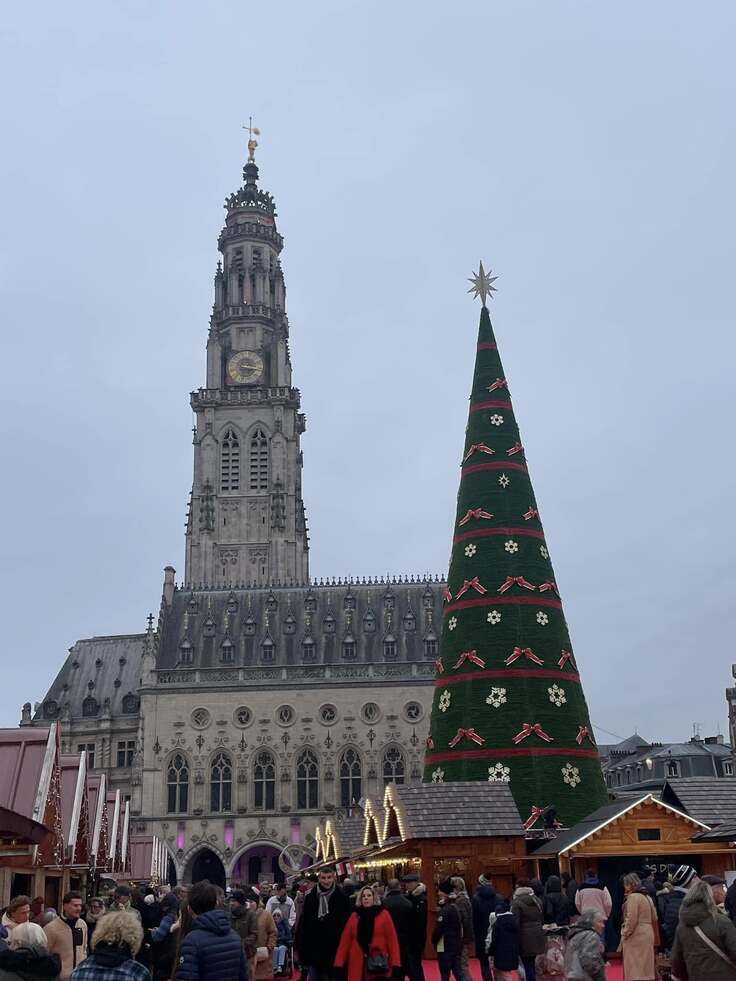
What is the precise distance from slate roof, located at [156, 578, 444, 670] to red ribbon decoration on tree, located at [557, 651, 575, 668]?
36378mm

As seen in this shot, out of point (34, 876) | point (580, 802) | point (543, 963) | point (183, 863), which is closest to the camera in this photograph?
point (543, 963)

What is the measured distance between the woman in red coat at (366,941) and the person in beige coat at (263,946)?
267 cm

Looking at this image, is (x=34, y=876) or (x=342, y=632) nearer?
(x=34, y=876)

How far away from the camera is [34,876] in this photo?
65.0 ft

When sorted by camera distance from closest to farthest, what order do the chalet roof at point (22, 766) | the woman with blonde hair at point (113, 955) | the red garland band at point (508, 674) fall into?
the woman with blonde hair at point (113, 955) → the chalet roof at point (22, 766) → the red garland band at point (508, 674)

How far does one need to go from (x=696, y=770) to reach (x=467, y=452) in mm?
43475

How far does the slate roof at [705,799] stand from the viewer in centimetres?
2127

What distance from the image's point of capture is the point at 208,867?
59.1 m

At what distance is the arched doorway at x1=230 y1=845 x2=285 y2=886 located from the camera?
188 feet

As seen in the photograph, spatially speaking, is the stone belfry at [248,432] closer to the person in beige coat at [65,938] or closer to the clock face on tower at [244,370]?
the clock face on tower at [244,370]

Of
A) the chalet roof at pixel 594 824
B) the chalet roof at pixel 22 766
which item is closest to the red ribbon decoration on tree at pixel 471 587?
the chalet roof at pixel 594 824

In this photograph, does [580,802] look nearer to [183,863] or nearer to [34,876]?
[34,876]

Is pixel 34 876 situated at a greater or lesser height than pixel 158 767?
lesser

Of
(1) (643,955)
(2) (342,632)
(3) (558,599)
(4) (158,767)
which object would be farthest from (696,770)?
(1) (643,955)
